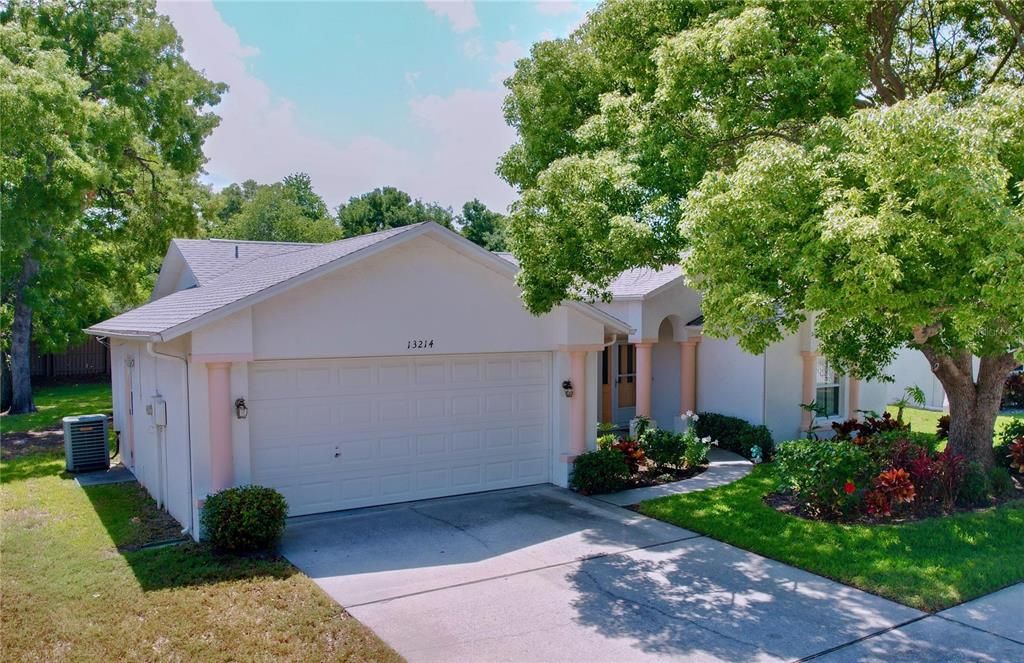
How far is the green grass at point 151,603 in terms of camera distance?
6.66 m

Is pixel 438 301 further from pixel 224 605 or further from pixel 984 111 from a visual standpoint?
pixel 984 111

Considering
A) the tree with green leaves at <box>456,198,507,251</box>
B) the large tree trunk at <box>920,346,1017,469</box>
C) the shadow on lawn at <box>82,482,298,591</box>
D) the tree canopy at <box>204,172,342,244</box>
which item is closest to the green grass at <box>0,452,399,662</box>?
the shadow on lawn at <box>82,482,298,591</box>

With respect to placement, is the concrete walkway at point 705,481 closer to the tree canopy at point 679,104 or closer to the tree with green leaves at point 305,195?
the tree canopy at point 679,104

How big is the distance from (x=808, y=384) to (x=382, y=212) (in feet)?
143

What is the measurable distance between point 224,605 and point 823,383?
14638mm

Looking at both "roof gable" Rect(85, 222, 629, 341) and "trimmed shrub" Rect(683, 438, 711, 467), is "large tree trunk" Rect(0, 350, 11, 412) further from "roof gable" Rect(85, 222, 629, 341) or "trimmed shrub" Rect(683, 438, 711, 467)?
"trimmed shrub" Rect(683, 438, 711, 467)

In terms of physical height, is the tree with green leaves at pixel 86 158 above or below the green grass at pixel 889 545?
above

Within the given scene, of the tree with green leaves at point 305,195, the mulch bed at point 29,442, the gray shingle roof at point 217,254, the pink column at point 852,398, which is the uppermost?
the tree with green leaves at point 305,195

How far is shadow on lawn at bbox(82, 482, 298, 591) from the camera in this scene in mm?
8336

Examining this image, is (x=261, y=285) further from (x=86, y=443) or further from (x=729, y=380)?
(x=729, y=380)

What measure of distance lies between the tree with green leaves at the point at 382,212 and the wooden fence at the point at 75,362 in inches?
982

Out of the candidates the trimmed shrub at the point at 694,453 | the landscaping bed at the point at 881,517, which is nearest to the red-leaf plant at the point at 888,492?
the landscaping bed at the point at 881,517

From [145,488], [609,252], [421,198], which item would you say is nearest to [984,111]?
[609,252]

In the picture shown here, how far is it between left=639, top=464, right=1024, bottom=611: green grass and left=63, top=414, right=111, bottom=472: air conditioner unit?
10877mm
